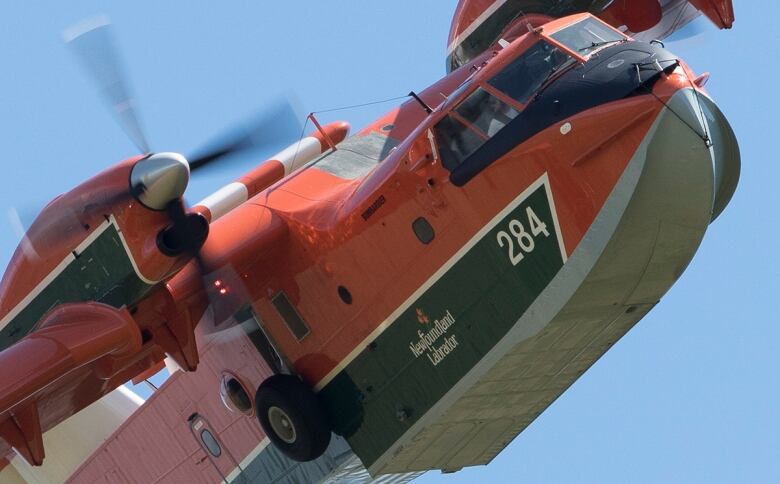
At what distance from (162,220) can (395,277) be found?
10.5ft

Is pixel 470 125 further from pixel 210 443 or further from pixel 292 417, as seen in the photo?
pixel 210 443

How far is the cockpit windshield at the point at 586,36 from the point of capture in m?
20.4

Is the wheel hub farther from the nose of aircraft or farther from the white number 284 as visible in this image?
the white number 284

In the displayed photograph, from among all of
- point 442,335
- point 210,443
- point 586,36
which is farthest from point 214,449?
point 586,36

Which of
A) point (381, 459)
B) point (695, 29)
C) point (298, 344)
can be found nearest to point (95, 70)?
point (298, 344)

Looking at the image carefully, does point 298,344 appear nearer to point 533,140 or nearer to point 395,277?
point 395,277

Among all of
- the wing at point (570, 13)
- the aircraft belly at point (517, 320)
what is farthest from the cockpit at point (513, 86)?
the wing at point (570, 13)

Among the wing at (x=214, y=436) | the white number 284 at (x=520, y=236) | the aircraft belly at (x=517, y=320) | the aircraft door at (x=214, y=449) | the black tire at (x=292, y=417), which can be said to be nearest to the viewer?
the aircraft belly at (x=517, y=320)

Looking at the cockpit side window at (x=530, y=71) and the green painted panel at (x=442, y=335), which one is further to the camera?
the green painted panel at (x=442, y=335)

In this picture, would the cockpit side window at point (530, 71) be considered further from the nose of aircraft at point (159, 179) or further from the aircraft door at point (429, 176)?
the nose of aircraft at point (159, 179)

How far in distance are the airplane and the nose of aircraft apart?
3 centimetres

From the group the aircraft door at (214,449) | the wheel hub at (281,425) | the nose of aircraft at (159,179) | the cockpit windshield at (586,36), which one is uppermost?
the nose of aircraft at (159,179)

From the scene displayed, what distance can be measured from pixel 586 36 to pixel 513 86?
1204 millimetres

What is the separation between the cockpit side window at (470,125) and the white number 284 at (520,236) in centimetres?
107
